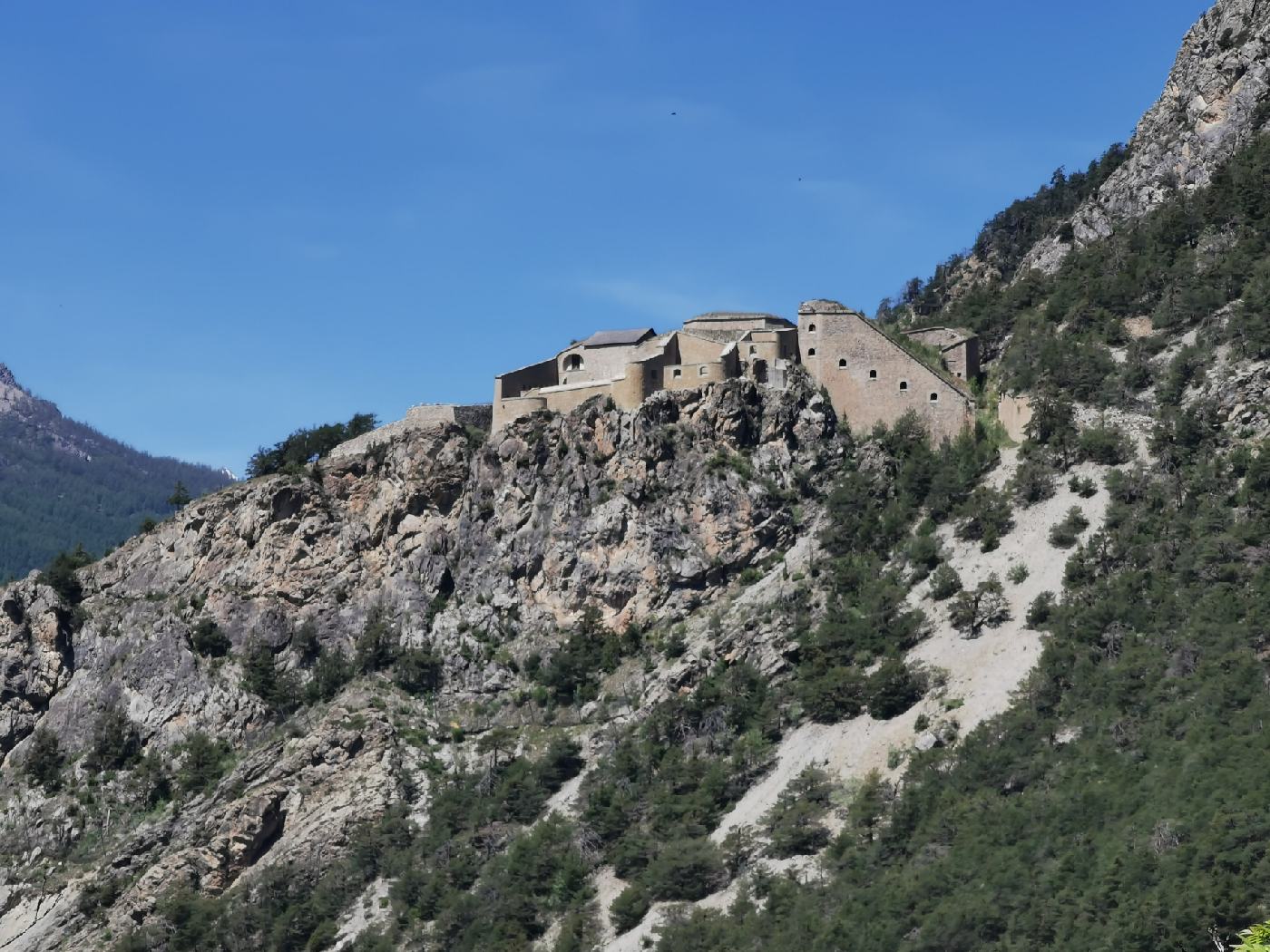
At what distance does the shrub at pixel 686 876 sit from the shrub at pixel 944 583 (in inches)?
510

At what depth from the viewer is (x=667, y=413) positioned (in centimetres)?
7931

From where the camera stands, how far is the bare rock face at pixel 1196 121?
87.6m

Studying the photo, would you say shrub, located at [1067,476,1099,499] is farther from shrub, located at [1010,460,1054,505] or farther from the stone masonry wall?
the stone masonry wall

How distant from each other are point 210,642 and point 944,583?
29.4 m

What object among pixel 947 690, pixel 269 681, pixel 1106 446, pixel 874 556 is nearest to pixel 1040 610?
pixel 947 690

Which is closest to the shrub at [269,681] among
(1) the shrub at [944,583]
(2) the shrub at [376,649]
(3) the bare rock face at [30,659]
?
(2) the shrub at [376,649]

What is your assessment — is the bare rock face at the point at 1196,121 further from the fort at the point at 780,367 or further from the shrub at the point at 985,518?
the shrub at the point at 985,518

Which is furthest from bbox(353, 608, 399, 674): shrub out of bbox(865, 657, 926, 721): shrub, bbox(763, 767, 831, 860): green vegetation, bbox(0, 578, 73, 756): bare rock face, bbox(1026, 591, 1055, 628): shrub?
bbox(1026, 591, 1055, 628): shrub

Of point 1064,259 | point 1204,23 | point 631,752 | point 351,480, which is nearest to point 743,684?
point 631,752

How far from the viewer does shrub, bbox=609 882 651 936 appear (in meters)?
65.6

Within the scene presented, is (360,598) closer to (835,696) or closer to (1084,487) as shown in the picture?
(835,696)

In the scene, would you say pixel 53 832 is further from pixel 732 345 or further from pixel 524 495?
pixel 732 345

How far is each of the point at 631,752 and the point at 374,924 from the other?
1042 cm

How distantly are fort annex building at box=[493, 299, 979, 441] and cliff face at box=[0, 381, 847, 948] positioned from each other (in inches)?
49.8
